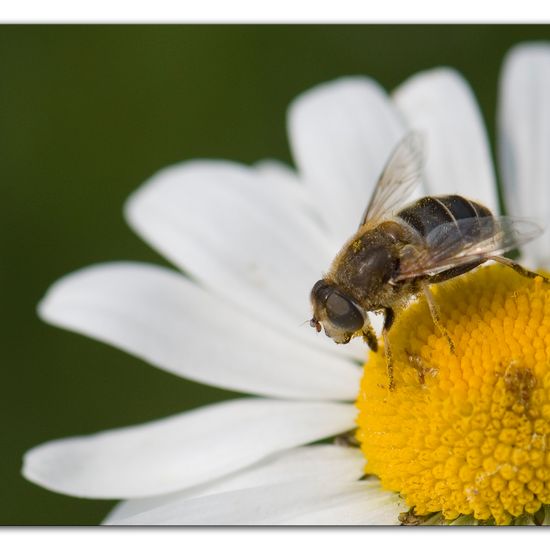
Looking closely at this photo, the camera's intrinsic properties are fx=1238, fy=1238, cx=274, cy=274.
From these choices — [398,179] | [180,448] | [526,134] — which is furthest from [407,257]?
[526,134]

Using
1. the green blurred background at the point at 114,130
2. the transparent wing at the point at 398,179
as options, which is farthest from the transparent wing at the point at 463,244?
the green blurred background at the point at 114,130

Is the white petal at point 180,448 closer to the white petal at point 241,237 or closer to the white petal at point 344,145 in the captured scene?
the white petal at point 241,237

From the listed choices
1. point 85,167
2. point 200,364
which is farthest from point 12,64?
point 200,364

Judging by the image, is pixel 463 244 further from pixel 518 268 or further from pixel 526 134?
pixel 526 134

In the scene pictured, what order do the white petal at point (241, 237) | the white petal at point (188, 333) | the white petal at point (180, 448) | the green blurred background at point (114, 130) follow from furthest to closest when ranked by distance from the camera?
the green blurred background at point (114, 130) → the white petal at point (241, 237) → the white petal at point (188, 333) → the white petal at point (180, 448)
